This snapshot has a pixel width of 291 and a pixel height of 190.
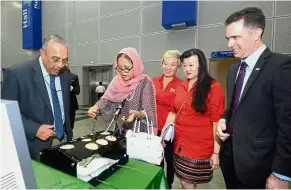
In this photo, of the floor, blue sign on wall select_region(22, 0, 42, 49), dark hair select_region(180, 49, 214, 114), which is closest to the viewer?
dark hair select_region(180, 49, 214, 114)

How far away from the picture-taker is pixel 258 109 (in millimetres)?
1127

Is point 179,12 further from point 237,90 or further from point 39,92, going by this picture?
point 39,92

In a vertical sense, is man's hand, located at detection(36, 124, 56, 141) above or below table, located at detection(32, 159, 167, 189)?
above

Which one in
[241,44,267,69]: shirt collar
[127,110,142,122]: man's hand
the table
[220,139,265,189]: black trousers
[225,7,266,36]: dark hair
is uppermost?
[225,7,266,36]: dark hair

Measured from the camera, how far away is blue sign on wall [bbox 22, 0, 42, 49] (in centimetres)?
757

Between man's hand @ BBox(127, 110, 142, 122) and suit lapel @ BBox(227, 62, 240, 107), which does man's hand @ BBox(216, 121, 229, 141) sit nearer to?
suit lapel @ BBox(227, 62, 240, 107)

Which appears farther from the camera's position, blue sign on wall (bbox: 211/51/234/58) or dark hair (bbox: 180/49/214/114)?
blue sign on wall (bbox: 211/51/234/58)

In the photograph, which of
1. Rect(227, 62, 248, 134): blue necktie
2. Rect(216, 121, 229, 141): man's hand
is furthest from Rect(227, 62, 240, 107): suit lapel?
Rect(216, 121, 229, 141): man's hand

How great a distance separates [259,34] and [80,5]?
22.1 ft

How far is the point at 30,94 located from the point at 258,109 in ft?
4.70

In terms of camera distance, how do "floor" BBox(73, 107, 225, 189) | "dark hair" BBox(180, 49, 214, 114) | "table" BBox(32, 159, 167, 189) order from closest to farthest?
"table" BBox(32, 159, 167, 189) → "dark hair" BBox(180, 49, 214, 114) → "floor" BBox(73, 107, 225, 189)

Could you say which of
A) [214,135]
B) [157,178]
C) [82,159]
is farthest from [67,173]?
[214,135]

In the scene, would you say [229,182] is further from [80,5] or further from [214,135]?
[80,5]

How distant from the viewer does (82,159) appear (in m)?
0.89
